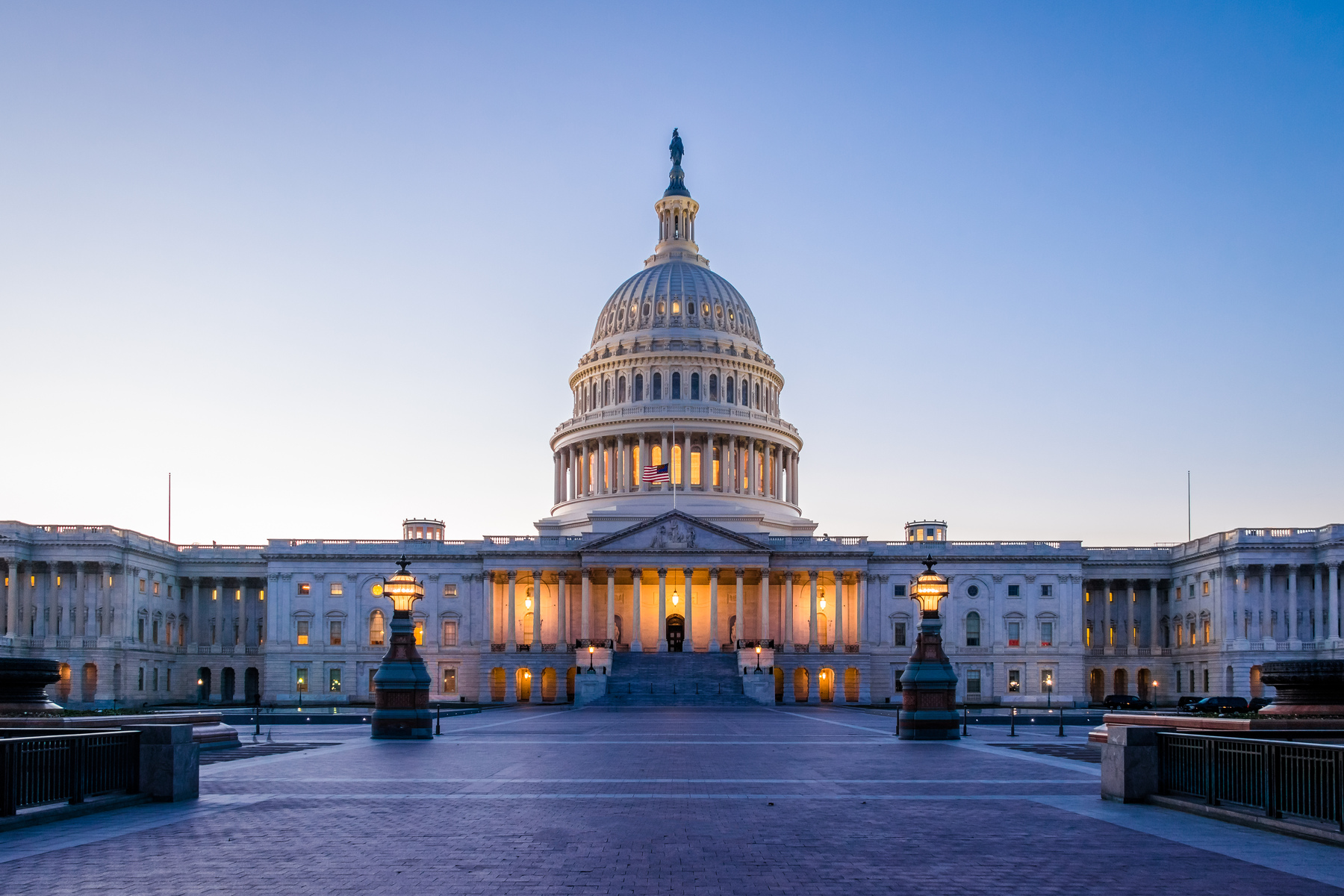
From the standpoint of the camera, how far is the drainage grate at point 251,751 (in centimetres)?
3419

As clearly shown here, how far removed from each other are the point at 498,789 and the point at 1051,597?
9502 centimetres

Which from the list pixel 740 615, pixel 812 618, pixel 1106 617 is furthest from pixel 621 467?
pixel 1106 617

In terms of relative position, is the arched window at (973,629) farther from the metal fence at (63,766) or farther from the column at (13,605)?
the metal fence at (63,766)

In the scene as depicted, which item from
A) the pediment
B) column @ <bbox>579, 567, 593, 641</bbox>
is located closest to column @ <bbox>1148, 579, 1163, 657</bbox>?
the pediment

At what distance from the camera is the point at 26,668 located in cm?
2617

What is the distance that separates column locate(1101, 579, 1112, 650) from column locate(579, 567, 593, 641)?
45.7 meters

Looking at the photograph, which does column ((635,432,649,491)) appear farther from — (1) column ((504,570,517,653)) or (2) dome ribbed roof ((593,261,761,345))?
(1) column ((504,570,517,653))

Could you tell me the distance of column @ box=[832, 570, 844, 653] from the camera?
10700 centimetres

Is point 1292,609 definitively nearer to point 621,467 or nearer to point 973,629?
point 973,629

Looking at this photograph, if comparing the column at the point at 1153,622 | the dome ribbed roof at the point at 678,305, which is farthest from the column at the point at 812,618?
the dome ribbed roof at the point at 678,305

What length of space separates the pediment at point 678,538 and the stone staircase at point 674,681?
10650 mm

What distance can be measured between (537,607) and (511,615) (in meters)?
2.85

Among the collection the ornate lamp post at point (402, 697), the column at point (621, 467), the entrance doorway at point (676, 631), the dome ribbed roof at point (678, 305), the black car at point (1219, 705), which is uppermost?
the dome ribbed roof at point (678, 305)

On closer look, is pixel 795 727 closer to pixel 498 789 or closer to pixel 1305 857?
pixel 498 789
